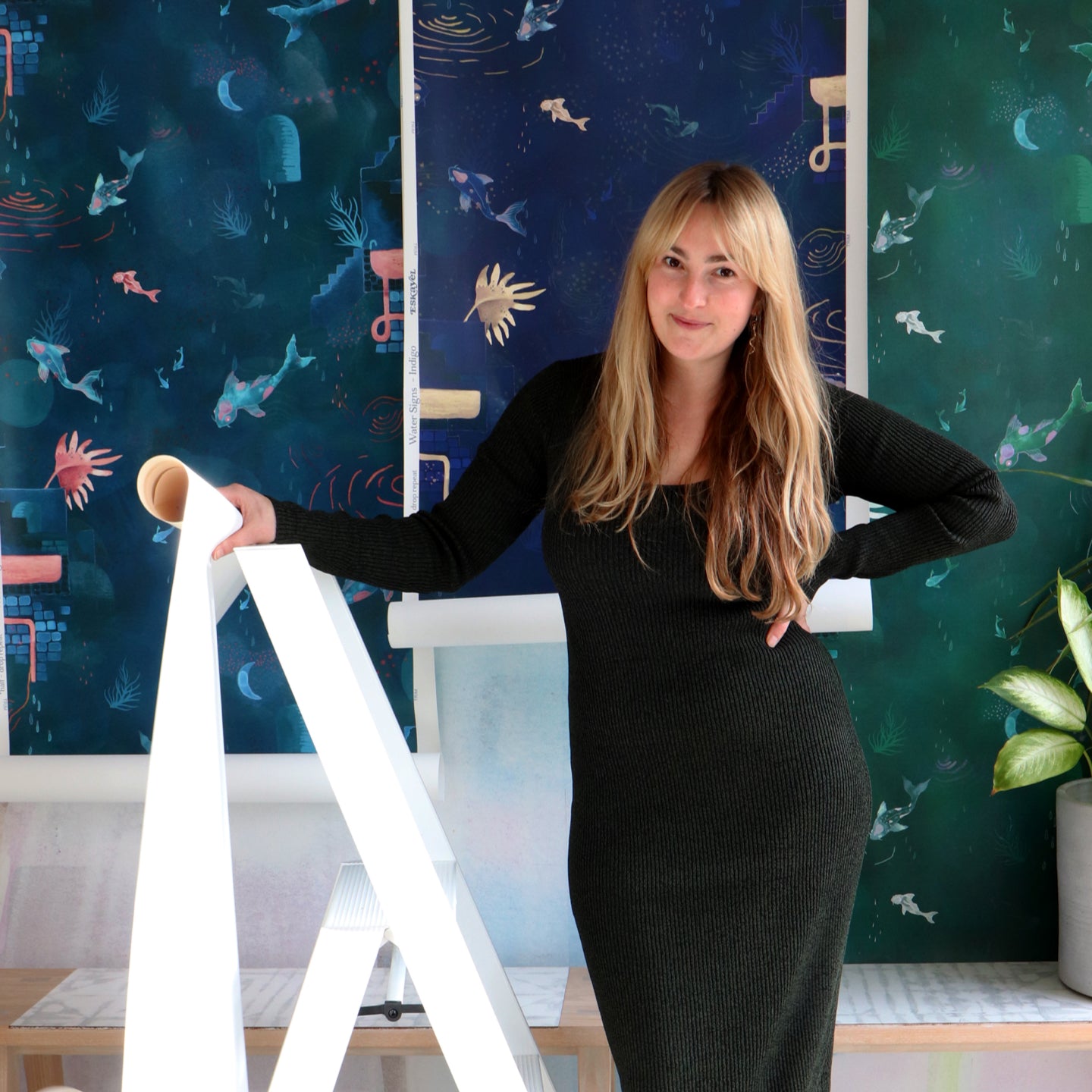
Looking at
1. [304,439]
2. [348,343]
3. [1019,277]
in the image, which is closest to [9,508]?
[304,439]

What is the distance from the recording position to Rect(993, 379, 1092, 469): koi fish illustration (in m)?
1.96

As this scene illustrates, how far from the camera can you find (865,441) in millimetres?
1507

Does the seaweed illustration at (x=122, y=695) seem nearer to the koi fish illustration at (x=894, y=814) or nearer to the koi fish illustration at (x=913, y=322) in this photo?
the koi fish illustration at (x=894, y=814)

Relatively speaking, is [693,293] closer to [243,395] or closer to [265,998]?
[243,395]

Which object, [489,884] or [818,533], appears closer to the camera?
[818,533]

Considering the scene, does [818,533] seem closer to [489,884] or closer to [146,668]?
[489,884]

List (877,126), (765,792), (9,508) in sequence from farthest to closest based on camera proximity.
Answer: (9,508), (877,126), (765,792)

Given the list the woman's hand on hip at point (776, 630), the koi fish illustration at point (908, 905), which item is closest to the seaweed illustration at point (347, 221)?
the woman's hand on hip at point (776, 630)

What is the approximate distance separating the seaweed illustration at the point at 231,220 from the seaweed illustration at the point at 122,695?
86cm

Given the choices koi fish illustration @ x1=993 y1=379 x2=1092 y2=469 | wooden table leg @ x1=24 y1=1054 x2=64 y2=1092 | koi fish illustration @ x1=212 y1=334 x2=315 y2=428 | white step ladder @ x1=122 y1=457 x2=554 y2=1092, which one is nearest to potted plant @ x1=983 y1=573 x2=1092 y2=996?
koi fish illustration @ x1=993 y1=379 x2=1092 y2=469

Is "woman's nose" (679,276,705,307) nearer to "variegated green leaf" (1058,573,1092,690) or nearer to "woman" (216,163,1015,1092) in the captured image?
"woman" (216,163,1015,1092)

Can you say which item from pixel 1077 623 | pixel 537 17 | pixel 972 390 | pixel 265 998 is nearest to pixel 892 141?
pixel 972 390

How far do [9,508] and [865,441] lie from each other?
157 centimetres

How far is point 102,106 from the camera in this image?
1.98 m
